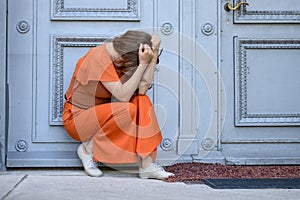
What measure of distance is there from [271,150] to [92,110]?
127cm

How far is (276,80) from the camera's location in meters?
4.13

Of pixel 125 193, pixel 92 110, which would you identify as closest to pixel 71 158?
pixel 92 110

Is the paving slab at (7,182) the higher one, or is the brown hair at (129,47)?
the brown hair at (129,47)

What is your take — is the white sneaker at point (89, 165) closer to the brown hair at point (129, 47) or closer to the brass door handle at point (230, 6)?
the brown hair at point (129, 47)

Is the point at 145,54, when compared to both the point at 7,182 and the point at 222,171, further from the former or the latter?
the point at 7,182

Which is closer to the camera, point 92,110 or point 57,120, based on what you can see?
point 92,110

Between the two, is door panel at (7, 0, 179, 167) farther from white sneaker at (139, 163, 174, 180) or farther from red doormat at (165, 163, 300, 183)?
white sneaker at (139, 163, 174, 180)

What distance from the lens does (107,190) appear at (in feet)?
10.3

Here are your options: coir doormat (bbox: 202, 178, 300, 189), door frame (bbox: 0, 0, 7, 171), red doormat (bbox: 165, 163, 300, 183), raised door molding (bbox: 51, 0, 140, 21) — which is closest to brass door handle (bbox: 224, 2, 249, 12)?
raised door molding (bbox: 51, 0, 140, 21)

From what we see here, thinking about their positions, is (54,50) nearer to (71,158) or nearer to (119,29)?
→ (119,29)

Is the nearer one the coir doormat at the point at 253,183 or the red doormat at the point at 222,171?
the coir doormat at the point at 253,183

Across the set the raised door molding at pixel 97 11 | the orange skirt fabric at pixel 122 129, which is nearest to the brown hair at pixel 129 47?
the orange skirt fabric at pixel 122 129

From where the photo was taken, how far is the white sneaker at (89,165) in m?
3.70

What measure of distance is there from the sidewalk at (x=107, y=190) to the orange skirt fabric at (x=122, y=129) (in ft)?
0.49
